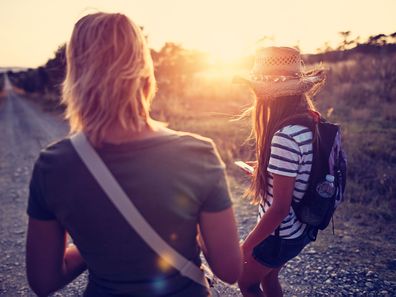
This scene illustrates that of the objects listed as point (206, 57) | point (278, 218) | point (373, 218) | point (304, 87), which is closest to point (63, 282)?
point (278, 218)

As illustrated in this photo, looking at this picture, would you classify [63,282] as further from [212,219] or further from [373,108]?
[373,108]

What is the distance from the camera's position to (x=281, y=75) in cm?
200

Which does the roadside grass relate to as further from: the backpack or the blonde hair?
the blonde hair

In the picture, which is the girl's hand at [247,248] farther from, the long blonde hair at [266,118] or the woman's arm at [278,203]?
the long blonde hair at [266,118]

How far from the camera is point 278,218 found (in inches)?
68.8

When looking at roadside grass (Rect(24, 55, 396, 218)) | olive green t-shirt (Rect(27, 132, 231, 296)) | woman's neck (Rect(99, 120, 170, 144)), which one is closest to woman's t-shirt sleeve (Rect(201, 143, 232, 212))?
olive green t-shirt (Rect(27, 132, 231, 296))

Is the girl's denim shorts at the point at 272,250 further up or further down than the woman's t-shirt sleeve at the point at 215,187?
further down

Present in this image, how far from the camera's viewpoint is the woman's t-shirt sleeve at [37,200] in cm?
111

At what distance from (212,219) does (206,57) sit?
21727 millimetres

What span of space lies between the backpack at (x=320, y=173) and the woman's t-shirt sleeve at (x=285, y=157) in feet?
0.39

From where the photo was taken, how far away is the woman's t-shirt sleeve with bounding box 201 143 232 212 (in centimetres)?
110

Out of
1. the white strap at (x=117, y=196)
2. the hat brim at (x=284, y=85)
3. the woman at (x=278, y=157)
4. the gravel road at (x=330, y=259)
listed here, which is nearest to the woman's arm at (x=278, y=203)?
the woman at (x=278, y=157)

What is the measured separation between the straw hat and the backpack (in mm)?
198

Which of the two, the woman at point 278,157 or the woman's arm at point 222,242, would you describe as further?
the woman at point 278,157
